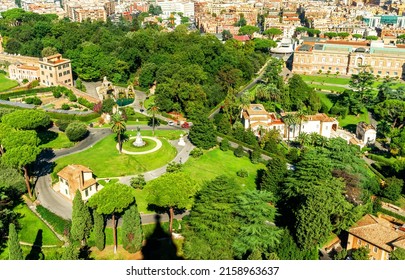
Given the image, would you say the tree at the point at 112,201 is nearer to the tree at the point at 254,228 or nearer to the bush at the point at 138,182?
the bush at the point at 138,182

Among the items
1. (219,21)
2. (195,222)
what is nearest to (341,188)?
(195,222)

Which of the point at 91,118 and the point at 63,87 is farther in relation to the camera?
the point at 63,87

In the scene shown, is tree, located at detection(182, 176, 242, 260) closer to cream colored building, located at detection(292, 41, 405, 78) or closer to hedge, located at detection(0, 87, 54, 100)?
hedge, located at detection(0, 87, 54, 100)

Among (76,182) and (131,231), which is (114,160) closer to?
(76,182)

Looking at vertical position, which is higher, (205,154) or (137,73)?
(137,73)

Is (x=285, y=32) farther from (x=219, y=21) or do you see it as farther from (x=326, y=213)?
(x=326, y=213)

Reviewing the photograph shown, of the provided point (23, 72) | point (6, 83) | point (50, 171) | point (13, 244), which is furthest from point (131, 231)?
point (6, 83)
